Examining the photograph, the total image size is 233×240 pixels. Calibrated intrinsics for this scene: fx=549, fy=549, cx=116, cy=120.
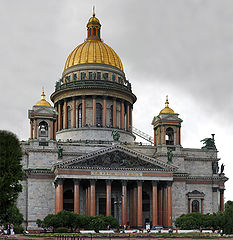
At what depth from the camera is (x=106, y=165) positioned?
3359 inches

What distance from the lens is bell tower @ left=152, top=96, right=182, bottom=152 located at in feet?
308

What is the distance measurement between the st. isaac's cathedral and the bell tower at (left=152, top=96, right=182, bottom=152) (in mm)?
172

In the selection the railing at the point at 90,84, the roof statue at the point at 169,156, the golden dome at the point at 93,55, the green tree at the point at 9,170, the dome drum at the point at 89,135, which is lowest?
the green tree at the point at 9,170

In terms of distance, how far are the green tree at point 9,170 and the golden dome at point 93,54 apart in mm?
52258

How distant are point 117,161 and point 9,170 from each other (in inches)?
1370

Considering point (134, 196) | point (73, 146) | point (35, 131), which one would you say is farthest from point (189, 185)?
point (35, 131)

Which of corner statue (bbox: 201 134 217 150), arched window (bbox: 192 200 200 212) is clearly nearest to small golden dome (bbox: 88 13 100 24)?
corner statue (bbox: 201 134 217 150)

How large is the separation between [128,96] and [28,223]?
34220 mm

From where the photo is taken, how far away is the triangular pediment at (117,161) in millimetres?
84312

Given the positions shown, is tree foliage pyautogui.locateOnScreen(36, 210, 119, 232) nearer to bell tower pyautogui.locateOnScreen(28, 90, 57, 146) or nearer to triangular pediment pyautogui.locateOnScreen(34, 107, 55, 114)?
bell tower pyautogui.locateOnScreen(28, 90, 57, 146)

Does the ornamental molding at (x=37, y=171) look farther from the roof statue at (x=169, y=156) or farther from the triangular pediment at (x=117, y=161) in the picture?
the roof statue at (x=169, y=156)

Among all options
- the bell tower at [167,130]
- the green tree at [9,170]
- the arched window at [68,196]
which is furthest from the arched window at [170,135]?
the green tree at [9,170]

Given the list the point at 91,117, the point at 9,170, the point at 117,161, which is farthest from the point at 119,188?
the point at 9,170

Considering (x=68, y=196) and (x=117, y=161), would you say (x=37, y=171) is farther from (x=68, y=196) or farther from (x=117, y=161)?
(x=117, y=161)
